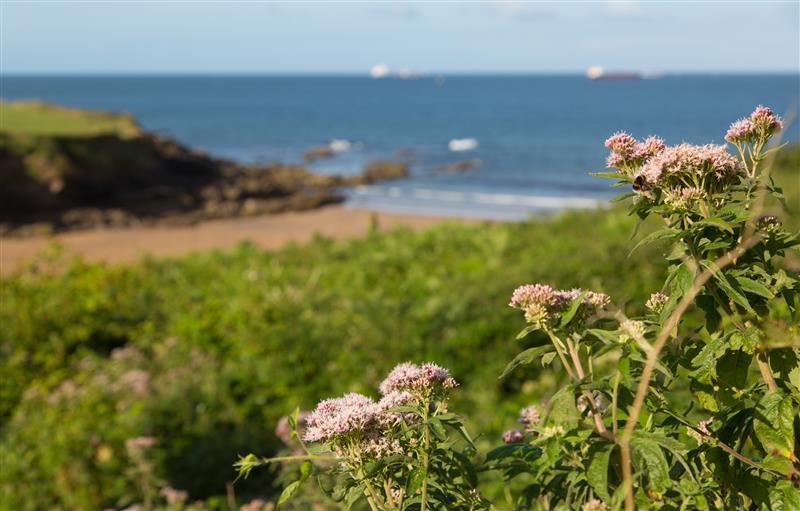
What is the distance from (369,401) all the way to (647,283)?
6.26 metres

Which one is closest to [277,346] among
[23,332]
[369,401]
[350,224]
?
[23,332]

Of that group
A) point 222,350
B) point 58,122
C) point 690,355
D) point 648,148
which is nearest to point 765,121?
point 648,148

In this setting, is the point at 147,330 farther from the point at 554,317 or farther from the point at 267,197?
the point at 267,197

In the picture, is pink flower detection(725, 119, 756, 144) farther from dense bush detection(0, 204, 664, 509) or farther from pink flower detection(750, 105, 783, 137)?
dense bush detection(0, 204, 664, 509)

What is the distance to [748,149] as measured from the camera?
172cm

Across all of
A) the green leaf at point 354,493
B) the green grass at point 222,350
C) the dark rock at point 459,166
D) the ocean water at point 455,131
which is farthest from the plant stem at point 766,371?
the dark rock at point 459,166

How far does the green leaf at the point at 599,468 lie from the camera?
1.31m

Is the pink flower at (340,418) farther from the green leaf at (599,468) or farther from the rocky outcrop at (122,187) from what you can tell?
the rocky outcrop at (122,187)

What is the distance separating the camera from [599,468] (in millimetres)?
1342

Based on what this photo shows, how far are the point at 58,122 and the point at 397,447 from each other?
3607 cm

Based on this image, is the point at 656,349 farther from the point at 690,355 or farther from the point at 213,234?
the point at 213,234

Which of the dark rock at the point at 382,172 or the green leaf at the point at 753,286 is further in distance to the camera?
the dark rock at the point at 382,172

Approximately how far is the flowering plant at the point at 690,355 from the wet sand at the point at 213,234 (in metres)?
17.9

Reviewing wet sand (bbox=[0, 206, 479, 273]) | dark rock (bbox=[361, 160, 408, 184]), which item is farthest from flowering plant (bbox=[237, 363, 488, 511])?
dark rock (bbox=[361, 160, 408, 184])
